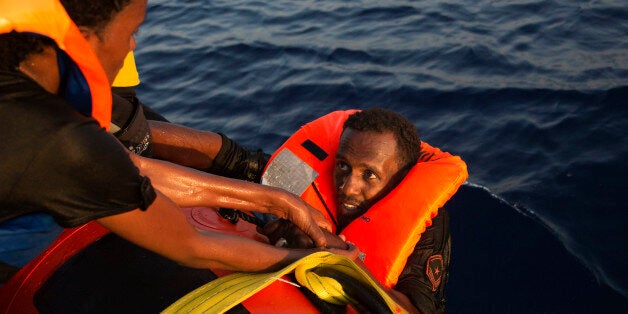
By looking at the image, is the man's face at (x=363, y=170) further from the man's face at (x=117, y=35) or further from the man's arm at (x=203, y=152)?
the man's face at (x=117, y=35)

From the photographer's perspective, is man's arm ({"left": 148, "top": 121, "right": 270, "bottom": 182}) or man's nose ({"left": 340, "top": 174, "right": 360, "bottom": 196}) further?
man's arm ({"left": 148, "top": 121, "right": 270, "bottom": 182})

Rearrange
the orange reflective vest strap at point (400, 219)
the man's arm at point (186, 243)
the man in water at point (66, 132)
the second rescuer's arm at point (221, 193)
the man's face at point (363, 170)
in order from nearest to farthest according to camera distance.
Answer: the man in water at point (66, 132) → the man's arm at point (186, 243) → the second rescuer's arm at point (221, 193) → the orange reflective vest strap at point (400, 219) → the man's face at point (363, 170)

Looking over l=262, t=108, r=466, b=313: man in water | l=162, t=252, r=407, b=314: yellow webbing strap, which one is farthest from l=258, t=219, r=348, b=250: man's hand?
l=162, t=252, r=407, b=314: yellow webbing strap

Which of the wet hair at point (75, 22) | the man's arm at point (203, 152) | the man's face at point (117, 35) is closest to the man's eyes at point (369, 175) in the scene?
the man's arm at point (203, 152)

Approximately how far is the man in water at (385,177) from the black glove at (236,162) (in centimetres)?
63

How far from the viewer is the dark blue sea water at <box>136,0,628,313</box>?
442 centimetres

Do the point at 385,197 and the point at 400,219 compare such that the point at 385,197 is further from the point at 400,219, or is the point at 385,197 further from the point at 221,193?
the point at 221,193

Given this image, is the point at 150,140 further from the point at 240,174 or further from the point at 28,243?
the point at 28,243

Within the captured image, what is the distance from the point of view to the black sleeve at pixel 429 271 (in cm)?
322

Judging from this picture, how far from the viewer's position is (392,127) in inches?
147

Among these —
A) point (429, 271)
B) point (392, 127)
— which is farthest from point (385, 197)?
point (429, 271)

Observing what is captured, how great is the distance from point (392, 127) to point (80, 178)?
2.23 meters

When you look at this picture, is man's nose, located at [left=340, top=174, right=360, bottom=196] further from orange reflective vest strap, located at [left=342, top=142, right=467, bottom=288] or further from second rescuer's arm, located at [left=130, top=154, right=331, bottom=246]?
second rescuer's arm, located at [left=130, top=154, right=331, bottom=246]

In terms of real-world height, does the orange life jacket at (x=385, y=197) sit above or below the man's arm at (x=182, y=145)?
below
